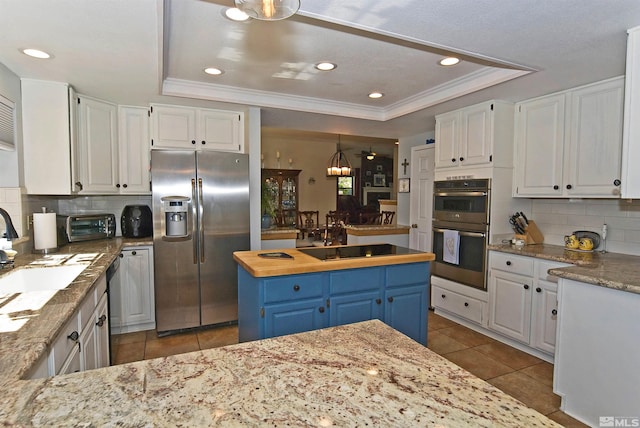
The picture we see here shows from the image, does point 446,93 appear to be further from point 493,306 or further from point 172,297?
point 172,297

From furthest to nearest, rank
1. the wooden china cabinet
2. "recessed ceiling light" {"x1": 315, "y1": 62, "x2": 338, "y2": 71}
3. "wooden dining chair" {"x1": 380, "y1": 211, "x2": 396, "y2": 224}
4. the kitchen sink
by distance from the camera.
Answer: the wooden china cabinet < "wooden dining chair" {"x1": 380, "y1": 211, "x2": 396, "y2": 224} < "recessed ceiling light" {"x1": 315, "y1": 62, "x2": 338, "y2": 71} < the kitchen sink

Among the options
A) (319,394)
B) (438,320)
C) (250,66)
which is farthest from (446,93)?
(319,394)

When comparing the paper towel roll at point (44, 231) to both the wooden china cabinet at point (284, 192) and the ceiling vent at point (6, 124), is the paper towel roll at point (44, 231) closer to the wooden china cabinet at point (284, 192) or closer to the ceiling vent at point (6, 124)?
the ceiling vent at point (6, 124)

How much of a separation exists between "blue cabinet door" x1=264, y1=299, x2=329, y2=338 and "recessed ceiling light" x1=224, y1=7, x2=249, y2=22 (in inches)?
66.7

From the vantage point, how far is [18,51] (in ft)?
7.02

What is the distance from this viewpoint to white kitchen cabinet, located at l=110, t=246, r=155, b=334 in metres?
3.32

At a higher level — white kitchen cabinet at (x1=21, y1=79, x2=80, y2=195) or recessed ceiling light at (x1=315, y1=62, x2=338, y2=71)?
recessed ceiling light at (x1=315, y1=62, x2=338, y2=71)

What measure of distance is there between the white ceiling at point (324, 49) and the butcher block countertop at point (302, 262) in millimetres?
1391

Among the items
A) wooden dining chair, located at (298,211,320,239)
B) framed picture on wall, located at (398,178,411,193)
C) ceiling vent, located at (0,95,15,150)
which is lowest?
wooden dining chair, located at (298,211,320,239)

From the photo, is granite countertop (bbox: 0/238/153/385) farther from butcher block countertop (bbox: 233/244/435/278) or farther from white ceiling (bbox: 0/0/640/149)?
white ceiling (bbox: 0/0/640/149)

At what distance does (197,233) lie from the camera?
335 centimetres

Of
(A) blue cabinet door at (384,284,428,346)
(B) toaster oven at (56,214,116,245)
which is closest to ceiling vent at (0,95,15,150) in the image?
(B) toaster oven at (56,214,116,245)

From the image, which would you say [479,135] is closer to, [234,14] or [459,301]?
[459,301]

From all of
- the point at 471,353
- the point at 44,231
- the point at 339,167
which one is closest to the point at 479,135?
the point at 471,353
